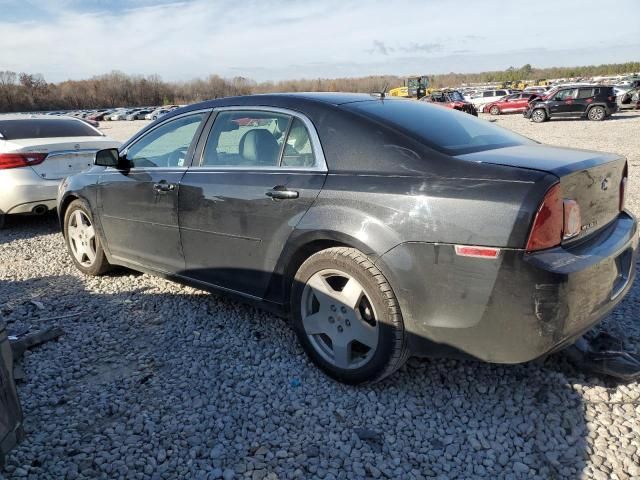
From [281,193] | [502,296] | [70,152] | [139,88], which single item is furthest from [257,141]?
[139,88]

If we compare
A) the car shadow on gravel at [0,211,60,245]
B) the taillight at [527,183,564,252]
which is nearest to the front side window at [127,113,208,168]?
the taillight at [527,183,564,252]

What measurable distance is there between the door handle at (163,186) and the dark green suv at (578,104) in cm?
2639

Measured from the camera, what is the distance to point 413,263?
2.55 metres

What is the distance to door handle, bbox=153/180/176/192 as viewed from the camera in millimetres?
3783

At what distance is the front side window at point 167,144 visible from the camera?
12.8 feet

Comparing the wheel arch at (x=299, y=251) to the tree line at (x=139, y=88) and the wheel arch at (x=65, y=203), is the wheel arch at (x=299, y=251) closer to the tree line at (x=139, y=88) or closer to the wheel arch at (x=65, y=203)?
the wheel arch at (x=65, y=203)

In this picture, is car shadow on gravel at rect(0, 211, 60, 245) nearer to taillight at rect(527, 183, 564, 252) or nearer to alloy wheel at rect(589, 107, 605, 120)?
taillight at rect(527, 183, 564, 252)

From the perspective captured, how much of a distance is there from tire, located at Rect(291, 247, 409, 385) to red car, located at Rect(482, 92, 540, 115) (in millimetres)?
34102

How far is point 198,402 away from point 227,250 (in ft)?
3.34

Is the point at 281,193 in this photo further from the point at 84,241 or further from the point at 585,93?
the point at 585,93

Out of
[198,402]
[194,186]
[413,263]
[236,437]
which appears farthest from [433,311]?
[194,186]

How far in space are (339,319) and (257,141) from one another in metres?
1.31

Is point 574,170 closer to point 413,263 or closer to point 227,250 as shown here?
point 413,263

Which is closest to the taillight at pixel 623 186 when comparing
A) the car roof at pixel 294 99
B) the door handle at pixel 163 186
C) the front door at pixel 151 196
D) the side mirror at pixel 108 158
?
the car roof at pixel 294 99
